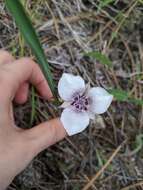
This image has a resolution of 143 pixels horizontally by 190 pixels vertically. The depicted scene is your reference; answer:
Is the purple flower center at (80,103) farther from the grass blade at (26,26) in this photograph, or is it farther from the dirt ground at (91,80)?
the dirt ground at (91,80)

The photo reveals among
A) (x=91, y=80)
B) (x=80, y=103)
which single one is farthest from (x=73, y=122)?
(x=91, y=80)

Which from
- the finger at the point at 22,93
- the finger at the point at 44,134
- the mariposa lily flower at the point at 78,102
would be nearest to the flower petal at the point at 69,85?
the mariposa lily flower at the point at 78,102

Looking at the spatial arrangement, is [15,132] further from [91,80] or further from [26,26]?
[91,80]

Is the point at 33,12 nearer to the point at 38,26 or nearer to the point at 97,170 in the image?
the point at 38,26

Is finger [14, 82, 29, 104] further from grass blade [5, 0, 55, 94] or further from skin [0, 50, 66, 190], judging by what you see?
grass blade [5, 0, 55, 94]

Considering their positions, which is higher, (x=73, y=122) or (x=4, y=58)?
(x=4, y=58)

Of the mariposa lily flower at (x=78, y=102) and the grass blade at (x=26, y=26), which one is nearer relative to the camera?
the grass blade at (x=26, y=26)

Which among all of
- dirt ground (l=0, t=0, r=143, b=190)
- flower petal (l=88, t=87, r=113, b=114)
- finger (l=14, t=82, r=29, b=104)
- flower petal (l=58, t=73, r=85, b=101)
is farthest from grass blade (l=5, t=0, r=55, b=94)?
dirt ground (l=0, t=0, r=143, b=190)
